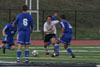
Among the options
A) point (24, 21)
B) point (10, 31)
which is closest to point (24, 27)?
point (24, 21)

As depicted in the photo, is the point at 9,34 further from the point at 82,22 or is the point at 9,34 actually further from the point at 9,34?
the point at 82,22

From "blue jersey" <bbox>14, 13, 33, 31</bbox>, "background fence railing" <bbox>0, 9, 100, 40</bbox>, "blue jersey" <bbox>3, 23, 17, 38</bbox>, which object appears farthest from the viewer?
"background fence railing" <bbox>0, 9, 100, 40</bbox>

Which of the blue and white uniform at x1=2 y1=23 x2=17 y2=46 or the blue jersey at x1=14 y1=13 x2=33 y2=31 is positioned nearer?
the blue jersey at x1=14 y1=13 x2=33 y2=31

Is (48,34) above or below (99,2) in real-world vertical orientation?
below

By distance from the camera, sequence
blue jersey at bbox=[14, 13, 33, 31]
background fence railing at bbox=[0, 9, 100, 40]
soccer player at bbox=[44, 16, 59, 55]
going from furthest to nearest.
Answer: background fence railing at bbox=[0, 9, 100, 40] → soccer player at bbox=[44, 16, 59, 55] → blue jersey at bbox=[14, 13, 33, 31]

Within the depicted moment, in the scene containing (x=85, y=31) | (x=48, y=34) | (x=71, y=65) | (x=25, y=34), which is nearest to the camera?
(x=71, y=65)

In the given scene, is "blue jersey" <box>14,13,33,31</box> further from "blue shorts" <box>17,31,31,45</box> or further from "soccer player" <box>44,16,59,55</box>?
"soccer player" <box>44,16,59,55</box>

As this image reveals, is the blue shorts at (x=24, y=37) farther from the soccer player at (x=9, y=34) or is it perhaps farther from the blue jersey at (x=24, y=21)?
the soccer player at (x=9, y=34)

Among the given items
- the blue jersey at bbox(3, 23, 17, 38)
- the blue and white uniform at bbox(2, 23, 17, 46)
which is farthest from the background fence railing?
the blue jersey at bbox(3, 23, 17, 38)

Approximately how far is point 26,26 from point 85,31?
21718mm

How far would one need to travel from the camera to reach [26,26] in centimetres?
1205

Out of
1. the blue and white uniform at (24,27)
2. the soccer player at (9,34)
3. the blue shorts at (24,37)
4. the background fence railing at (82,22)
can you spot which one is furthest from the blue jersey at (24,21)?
the background fence railing at (82,22)

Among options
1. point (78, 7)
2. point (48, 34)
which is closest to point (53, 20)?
point (48, 34)

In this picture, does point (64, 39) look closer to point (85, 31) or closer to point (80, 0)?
point (85, 31)
